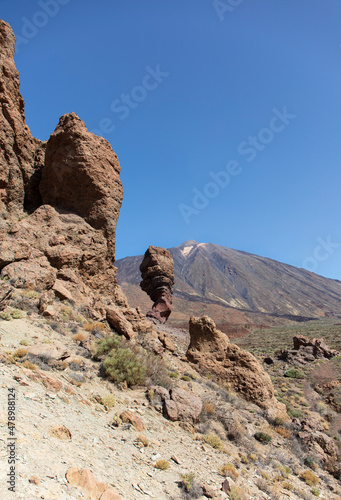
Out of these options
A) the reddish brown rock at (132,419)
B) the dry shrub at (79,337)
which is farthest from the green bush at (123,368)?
the reddish brown rock at (132,419)

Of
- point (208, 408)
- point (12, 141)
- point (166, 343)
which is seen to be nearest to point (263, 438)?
point (208, 408)

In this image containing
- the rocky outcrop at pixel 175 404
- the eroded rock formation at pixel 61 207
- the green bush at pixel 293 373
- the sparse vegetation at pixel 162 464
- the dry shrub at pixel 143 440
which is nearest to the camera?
the sparse vegetation at pixel 162 464

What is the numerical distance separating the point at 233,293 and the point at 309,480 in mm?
127498

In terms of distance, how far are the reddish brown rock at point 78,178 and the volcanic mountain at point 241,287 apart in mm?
60094

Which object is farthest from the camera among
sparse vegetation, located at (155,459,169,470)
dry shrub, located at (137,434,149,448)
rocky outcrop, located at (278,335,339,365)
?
rocky outcrop, located at (278,335,339,365)

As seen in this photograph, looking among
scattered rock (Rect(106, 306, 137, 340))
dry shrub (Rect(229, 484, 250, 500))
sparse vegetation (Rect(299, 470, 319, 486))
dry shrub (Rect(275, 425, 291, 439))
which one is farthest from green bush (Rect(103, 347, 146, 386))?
A: dry shrub (Rect(275, 425, 291, 439))

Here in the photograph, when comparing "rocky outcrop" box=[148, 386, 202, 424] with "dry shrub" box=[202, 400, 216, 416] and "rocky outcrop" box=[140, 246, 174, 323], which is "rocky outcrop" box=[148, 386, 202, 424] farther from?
"rocky outcrop" box=[140, 246, 174, 323]

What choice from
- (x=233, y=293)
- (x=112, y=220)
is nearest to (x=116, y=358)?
(x=112, y=220)

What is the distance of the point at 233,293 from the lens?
130625 mm

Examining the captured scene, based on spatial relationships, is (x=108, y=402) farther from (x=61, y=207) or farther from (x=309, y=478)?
(x=61, y=207)

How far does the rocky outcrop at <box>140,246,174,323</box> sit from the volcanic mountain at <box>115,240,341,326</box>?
43.0m

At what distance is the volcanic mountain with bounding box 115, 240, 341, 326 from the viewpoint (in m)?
84.4

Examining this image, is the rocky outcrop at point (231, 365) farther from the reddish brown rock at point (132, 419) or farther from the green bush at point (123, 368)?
the reddish brown rock at point (132, 419)

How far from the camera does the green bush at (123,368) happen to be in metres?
6.58
